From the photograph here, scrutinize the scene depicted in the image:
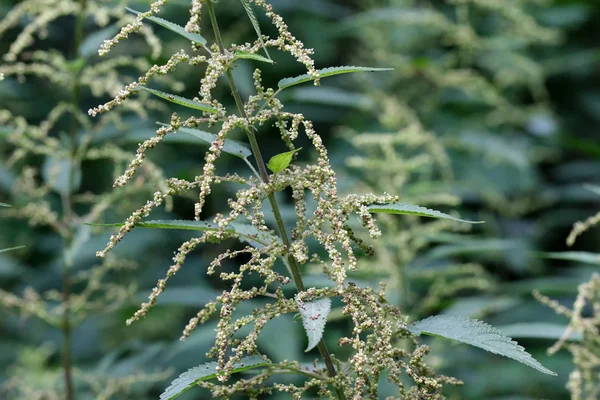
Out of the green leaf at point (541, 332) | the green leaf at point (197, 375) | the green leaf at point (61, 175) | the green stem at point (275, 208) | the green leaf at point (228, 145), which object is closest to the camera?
the green leaf at point (197, 375)

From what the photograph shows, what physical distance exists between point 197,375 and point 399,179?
2.31 meters

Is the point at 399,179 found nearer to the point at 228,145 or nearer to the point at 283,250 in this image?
the point at 228,145

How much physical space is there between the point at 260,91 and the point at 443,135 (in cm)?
363

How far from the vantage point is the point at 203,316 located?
1707mm

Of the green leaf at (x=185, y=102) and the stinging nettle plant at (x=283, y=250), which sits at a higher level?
the green leaf at (x=185, y=102)

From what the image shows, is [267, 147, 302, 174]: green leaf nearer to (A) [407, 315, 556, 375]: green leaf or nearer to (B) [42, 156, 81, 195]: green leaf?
(A) [407, 315, 556, 375]: green leaf

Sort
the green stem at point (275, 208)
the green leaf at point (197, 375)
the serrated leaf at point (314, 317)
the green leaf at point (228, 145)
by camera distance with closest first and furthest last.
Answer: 1. the serrated leaf at point (314, 317)
2. the green leaf at point (197, 375)
3. the green stem at point (275, 208)
4. the green leaf at point (228, 145)

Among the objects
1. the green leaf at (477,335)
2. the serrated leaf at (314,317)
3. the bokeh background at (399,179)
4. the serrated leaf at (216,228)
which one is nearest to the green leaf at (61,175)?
the bokeh background at (399,179)

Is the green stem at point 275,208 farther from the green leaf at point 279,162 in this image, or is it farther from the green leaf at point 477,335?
the green leaf at point 477,335

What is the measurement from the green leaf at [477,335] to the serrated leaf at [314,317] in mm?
225

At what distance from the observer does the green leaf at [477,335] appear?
1573 millimetres

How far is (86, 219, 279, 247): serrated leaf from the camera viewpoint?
1703 mm

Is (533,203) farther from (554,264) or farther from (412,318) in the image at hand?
(412,318)

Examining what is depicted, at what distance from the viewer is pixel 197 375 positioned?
5.50 feet
